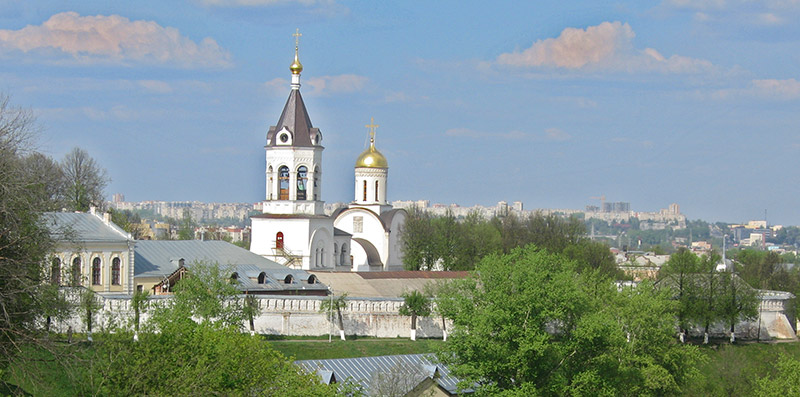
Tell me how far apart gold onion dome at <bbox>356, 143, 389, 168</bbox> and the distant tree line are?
3.31m

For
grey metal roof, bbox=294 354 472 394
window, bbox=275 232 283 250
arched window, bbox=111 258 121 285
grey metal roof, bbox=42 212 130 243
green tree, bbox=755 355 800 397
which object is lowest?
green tree, bbox=755 355 800 397

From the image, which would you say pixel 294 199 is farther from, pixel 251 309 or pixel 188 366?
pixel 188 366

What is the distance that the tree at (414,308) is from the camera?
40219mm

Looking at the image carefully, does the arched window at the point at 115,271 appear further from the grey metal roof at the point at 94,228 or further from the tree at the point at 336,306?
the tree at the point at 336,306

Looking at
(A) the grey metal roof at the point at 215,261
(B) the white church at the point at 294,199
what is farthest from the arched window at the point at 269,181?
(A) the grey metal roof at the point at 215,261

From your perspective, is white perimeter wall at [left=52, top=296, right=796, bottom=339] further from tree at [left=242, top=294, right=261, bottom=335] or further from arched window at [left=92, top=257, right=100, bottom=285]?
arched window at [left=92, top=257, right=100, bottom=285]

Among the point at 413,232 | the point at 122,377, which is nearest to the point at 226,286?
the point at 122,377

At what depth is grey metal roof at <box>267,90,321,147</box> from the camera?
48.4 meters

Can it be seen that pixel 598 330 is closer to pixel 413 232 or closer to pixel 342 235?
pixel 342 235

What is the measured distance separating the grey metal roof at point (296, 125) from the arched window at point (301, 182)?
1.13 meters

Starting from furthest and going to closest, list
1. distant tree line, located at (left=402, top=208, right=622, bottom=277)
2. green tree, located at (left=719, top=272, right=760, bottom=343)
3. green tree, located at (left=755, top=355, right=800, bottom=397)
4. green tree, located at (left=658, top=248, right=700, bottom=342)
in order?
distant tree line, located at (left=402, top=208, right=622, bottom=277) → green tree, located at (left=719, top=272, right=760, bottom=343) → green tree, located at (left=658, top=248, right=700, bottom=342) → green tree, located at (left=755, top=355, right=800, bottom=397)

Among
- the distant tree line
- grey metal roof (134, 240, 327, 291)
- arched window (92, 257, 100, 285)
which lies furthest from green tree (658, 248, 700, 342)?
arched window (92, 257, 100, 285)

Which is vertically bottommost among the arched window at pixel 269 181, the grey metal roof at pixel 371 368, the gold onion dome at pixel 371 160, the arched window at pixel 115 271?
the grey metal roof at pixel 371 368

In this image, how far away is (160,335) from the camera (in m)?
23.6
